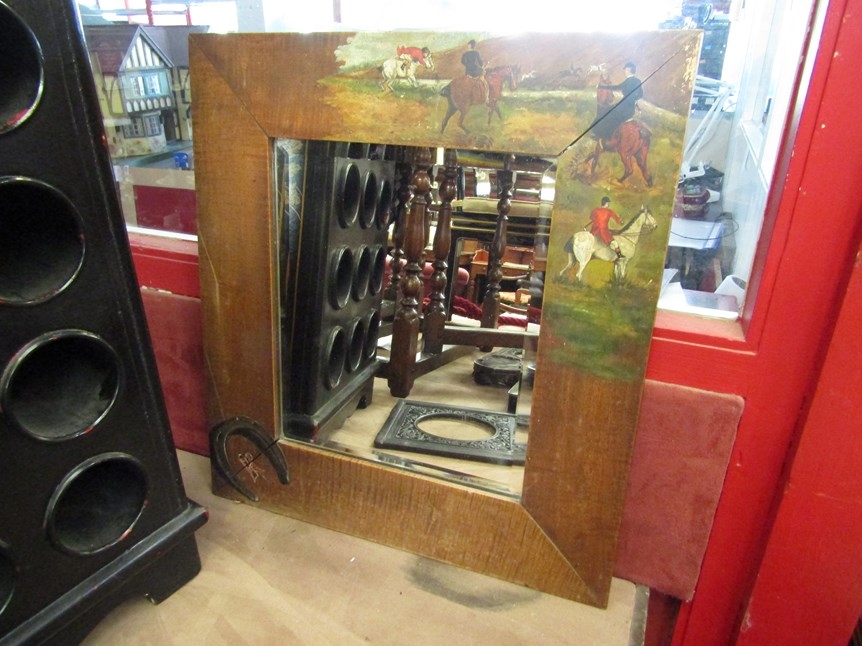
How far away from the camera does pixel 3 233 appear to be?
49 centimetres

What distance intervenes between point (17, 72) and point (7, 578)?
1.36 ft

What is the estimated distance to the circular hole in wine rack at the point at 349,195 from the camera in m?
0.67

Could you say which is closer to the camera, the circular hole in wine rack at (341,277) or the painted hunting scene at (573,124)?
the painted hunting scene at (573,124)

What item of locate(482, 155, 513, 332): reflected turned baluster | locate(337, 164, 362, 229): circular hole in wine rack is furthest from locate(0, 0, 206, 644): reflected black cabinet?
locate(482, 155, 513, 332): reflected turned baluster

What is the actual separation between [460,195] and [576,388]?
0.25m

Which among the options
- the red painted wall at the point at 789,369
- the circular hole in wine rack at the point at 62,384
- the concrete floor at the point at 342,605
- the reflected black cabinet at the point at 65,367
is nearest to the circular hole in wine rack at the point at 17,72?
the reflected black cabinet at the point at 65,367

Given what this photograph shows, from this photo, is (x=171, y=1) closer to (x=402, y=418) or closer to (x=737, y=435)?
(x=402, y=418)

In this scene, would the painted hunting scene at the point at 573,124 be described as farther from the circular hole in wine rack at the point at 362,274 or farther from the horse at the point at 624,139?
the circular hole in wine rack at the point at 362,274

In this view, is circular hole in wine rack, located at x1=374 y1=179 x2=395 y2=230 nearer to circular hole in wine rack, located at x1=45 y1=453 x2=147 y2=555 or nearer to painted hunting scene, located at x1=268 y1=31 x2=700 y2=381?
painted hunting scene, located at x1=268 y1=31 x2=700 y2=381

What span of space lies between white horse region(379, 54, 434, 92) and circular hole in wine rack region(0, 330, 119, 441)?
1.16 ft

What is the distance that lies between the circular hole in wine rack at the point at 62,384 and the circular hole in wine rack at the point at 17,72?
17 cm

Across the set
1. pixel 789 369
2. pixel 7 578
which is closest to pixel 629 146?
pixel 789 369

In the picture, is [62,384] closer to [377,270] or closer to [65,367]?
[65,367]

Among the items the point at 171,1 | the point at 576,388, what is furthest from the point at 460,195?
the point at 171,1
